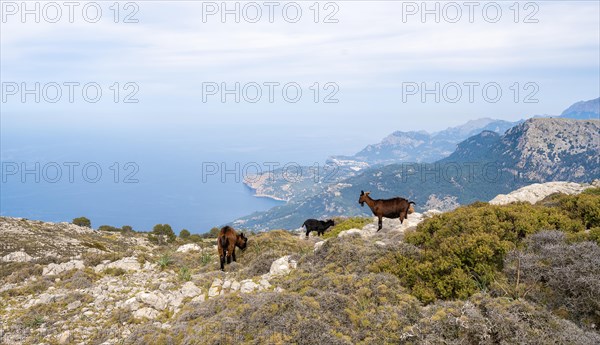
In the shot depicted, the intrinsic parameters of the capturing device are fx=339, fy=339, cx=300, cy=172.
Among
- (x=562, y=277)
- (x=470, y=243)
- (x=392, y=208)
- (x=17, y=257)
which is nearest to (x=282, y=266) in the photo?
(x=470, y=243)

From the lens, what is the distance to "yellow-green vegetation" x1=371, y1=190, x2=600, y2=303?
31.5 ft

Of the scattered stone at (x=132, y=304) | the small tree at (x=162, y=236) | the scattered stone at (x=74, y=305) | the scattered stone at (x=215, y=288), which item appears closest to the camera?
the scattered stone at (x=132, y=304)

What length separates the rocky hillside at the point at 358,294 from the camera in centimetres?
725

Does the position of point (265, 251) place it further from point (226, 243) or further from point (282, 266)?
point (282, 266)

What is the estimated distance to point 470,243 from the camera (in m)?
10.4

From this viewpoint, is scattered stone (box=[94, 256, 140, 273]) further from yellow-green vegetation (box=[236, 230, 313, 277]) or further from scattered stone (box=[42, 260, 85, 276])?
yellow-green vegetation (box=[236, 230, 313, 277])

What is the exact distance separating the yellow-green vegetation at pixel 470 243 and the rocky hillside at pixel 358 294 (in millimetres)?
41

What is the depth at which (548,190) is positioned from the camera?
23875 mm

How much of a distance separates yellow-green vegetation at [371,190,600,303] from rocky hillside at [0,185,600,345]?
4 cm

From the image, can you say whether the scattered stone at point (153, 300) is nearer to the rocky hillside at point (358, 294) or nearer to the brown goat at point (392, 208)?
the rocky hillside at point (358, 294)

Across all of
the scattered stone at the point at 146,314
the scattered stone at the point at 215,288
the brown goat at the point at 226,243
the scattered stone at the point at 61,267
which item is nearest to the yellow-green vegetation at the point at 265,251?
the brown goat at the point at 226,243

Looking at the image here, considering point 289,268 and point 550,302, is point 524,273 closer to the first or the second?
point 550,302

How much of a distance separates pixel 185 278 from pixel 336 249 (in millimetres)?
6171

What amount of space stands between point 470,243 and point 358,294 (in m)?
3.99
